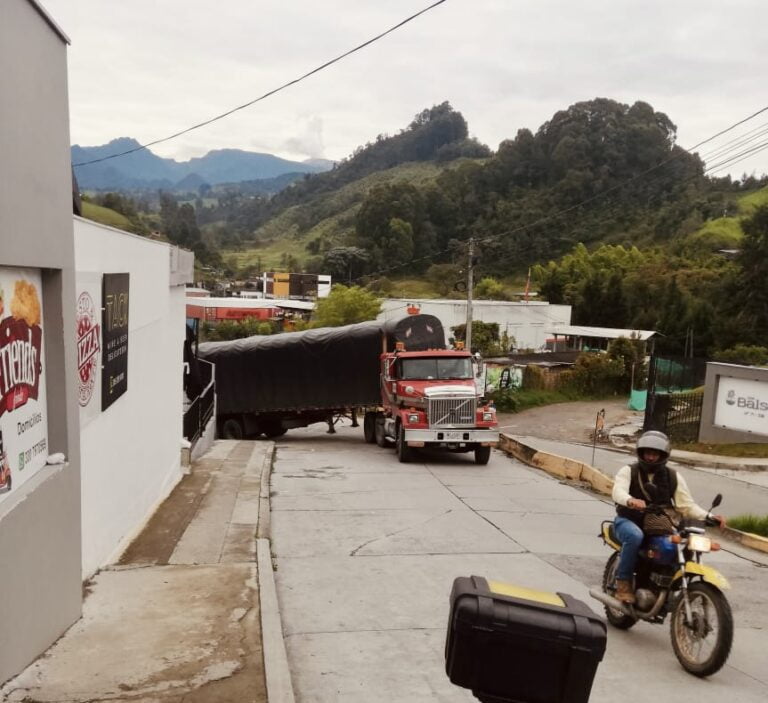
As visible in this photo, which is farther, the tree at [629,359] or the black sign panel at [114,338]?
the tree at [629,359]

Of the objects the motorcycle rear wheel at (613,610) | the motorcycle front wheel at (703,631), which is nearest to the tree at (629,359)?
the motorcycle rear wheel at (613,610)

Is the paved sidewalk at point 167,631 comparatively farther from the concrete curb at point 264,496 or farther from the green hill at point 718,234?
the green hill at point 718,234

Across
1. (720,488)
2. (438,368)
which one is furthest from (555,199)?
(720,488)

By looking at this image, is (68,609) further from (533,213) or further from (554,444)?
(533,213)

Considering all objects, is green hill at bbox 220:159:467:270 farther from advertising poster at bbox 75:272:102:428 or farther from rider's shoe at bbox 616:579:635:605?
rider's shoe at bbox 616:579:635:605

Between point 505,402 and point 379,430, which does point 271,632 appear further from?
point 505,402

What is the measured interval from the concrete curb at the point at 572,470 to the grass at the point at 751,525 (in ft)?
0.74

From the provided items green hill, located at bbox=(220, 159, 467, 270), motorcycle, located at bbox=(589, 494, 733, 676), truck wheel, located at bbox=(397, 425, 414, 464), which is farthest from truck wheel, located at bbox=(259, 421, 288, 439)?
green hill, located at bbox=(220, 159, 467, 270)

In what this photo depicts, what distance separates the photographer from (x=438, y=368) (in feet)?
64.2

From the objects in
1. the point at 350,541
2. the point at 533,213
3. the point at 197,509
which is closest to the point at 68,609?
the point at 350,541

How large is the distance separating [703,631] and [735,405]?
61.3ft

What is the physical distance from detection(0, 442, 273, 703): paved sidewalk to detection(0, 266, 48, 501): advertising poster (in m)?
1.29

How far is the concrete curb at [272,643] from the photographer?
5.02 meters

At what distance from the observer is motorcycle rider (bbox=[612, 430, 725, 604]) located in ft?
21.5
